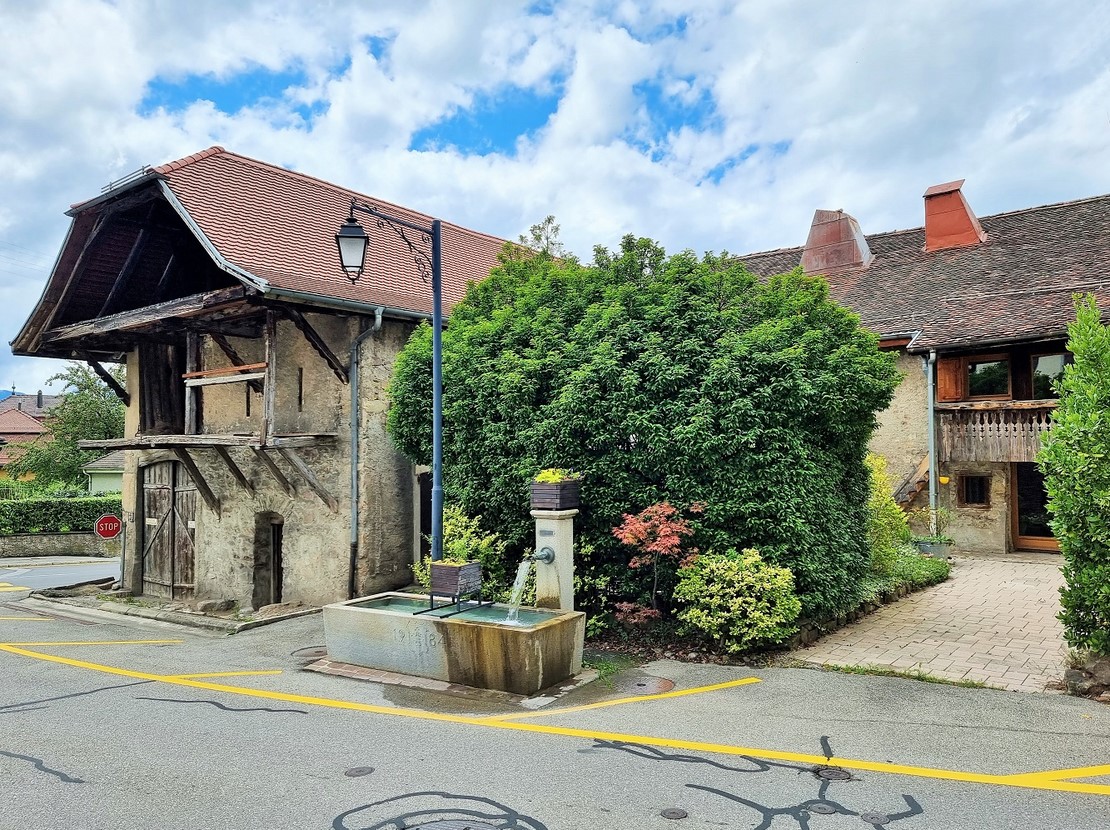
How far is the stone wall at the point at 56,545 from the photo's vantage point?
27.2m

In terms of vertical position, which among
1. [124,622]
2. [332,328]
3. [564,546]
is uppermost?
[332,328]

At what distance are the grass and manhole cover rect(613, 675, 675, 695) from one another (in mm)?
1657

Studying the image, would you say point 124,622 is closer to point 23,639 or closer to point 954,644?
point 23,639

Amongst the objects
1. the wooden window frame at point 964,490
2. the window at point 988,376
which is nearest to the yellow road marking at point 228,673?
the wooden window frame at point 964,490

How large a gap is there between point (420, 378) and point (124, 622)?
7.05 metres

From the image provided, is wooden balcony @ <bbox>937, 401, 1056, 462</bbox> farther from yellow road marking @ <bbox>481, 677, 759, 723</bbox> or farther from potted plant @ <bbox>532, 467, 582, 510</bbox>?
potted plant @ <bbox>532, 467, 582, 510</bbox>

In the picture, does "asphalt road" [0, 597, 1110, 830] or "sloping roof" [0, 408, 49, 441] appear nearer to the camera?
"asphalt road" [0, 597, 1110, 830]

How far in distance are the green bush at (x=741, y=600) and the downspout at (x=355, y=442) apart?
6009 mm

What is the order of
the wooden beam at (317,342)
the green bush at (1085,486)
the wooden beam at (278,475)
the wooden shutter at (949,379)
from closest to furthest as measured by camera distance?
the green bush at (1085,486)
the wooden beam at (317,342)
the wooden beam at (278,475)
the wooden shutter at (949,379)

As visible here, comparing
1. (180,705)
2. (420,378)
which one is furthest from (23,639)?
(420,378)

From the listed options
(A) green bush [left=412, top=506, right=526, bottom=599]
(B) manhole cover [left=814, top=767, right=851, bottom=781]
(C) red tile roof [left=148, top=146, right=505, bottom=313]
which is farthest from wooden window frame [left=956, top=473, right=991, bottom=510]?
(B) manhole cover [left=814, top=767, right=851, bottom=781]

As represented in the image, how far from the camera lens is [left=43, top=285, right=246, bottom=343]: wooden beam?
11789mm

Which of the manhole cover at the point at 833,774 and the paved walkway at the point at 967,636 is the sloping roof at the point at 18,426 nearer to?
→ the paved walkway at the point at 967,636

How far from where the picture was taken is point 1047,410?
50.8 ft
